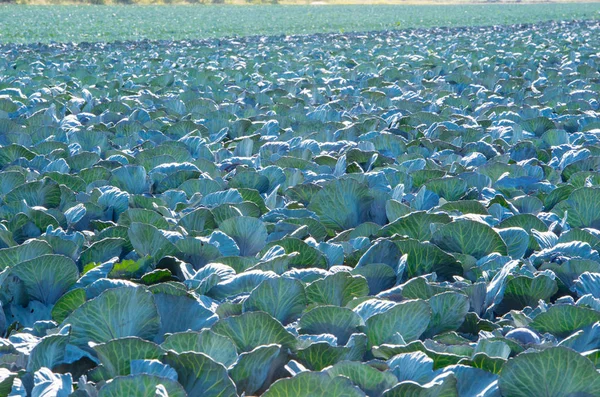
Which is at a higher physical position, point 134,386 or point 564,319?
point 134,386

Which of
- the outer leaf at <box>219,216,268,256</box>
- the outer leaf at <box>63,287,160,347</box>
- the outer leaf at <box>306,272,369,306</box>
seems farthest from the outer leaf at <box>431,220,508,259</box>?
the outer leaf at <box>63,287,160,347</box>

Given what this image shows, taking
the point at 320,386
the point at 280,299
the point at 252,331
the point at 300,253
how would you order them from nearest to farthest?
1. the point at 320,386
2. the point at 252,331
3. the point at 280,299
4. the point at 300,253

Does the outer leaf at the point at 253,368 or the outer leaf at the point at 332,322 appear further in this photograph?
the outer leaf at the point at 332,322

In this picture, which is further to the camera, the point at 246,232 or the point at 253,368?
the point at 246,232

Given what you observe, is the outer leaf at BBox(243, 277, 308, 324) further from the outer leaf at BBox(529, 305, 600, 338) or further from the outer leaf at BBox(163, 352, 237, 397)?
the outer leaf at BBox(529, 305, 600, 338)

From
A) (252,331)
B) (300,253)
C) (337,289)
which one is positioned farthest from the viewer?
(300,253)

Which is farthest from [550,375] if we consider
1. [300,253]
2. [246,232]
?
[246,232]

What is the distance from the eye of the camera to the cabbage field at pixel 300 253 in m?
1.72

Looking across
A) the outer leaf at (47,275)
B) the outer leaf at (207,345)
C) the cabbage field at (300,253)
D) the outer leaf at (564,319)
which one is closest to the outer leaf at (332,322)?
the cabbage field at (300,253)

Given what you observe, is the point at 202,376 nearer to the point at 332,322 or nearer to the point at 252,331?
the point at 252,331

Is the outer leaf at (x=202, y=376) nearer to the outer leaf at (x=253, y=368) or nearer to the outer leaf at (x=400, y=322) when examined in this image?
the outer leaf at (x=253, y=368)

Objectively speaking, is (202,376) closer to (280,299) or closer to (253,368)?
(253,368)

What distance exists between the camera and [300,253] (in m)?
2.56

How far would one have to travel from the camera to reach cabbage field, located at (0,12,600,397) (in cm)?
172
